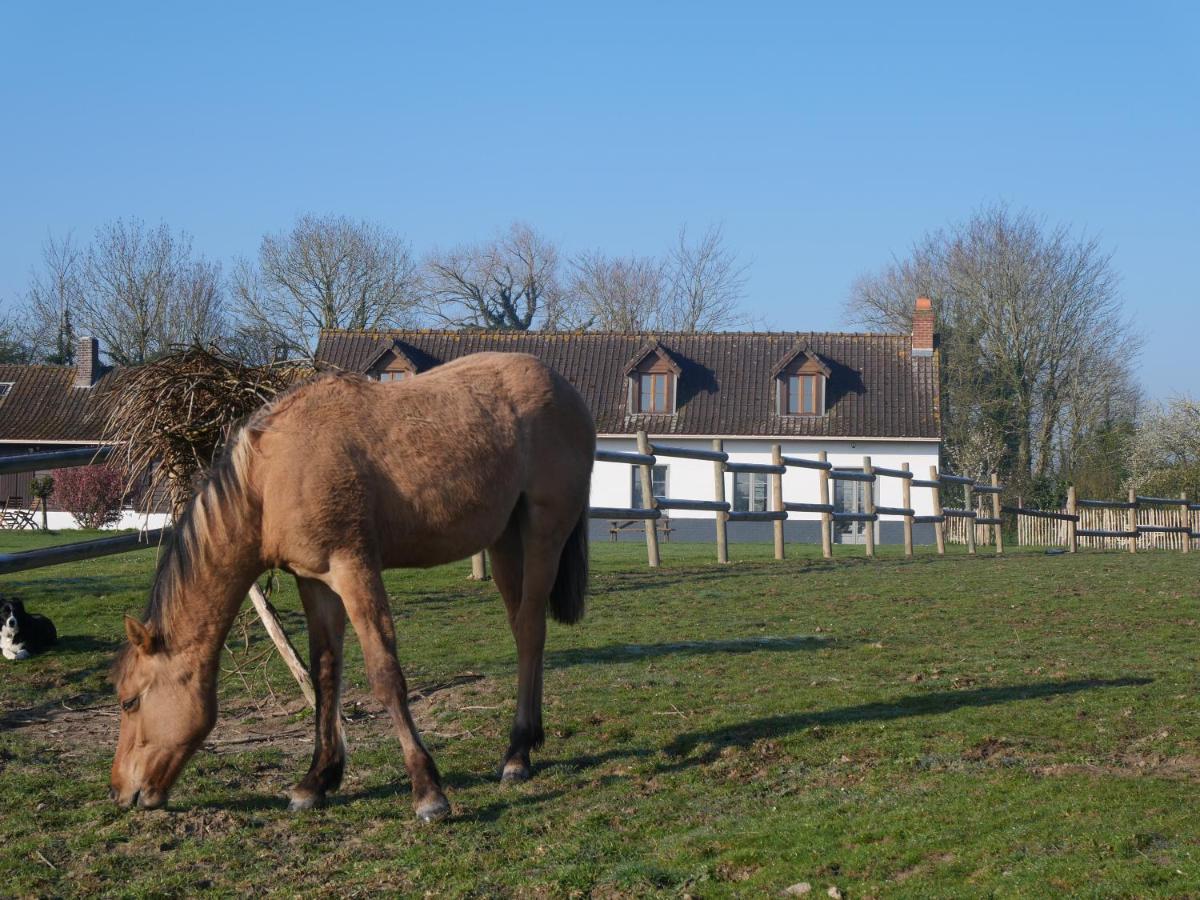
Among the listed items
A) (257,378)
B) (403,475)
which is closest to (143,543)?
(257,378)

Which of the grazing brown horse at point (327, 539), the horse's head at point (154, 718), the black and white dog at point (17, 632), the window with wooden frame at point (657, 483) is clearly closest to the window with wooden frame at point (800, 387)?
the window with wooden frame at point (657, 483)

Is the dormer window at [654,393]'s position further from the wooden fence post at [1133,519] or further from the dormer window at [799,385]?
the wooden fence post at [1133,519]

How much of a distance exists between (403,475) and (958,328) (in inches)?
1564

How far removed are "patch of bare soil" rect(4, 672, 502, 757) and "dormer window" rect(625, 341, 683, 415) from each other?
3005cm

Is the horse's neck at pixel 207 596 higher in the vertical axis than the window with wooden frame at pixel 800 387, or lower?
lower

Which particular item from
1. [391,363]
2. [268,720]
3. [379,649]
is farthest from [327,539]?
[391,363]

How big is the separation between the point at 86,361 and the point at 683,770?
128ft

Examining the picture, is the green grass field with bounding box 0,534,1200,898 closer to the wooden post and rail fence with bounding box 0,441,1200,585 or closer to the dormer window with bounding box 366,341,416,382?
the wooden post and rail fence with bounding box 0,441,1200,585

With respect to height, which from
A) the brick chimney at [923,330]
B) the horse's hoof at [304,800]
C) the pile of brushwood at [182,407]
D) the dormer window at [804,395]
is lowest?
the horse's hoof at [304,800]

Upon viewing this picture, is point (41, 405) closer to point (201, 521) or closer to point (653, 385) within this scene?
point (653, 385)

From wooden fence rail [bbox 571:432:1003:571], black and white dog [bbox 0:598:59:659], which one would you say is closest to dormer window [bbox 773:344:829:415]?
wooden fence rail [bbox 571:432:1003:571]

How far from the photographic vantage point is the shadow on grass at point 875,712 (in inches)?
209

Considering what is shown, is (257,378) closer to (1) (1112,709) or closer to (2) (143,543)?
(2) (143,543)

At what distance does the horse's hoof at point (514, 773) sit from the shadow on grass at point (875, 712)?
0.60 m
